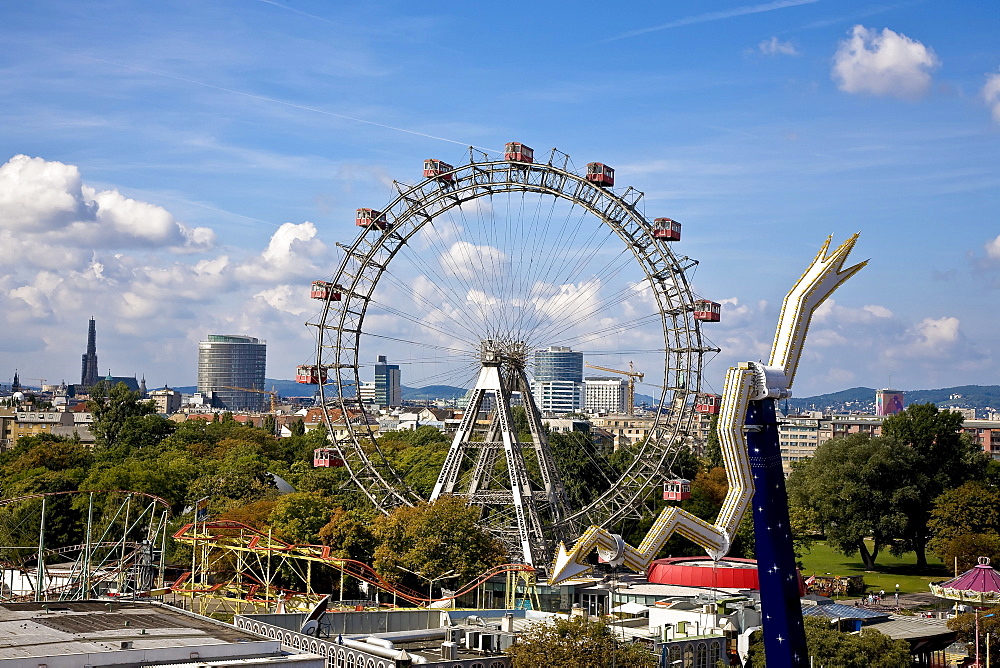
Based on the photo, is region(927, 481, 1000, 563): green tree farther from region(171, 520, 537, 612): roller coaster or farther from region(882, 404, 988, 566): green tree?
region(171, 520, 537, 612): roller coaster

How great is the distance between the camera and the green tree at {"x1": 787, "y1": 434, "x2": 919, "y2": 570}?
96.9 m

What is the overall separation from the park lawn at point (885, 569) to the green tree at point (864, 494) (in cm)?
171

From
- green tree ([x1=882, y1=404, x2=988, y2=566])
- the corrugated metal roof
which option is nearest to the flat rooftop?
the corrugated metal roof

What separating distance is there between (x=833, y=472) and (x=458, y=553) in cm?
4095

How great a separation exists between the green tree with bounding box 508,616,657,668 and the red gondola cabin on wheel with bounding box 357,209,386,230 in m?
46.2

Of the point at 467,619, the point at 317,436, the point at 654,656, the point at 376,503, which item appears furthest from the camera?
the point at 317,436

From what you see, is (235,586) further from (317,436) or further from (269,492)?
(317,436)

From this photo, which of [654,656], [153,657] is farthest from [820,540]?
[153,657]

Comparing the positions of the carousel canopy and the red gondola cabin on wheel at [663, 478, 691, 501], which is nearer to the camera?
the carousel canopy

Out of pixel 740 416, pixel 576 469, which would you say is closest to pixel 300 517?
pixel 576 469

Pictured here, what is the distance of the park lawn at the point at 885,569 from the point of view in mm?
89875

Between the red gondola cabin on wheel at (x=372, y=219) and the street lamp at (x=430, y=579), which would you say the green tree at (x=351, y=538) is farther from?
the red gondola cabin on wheel at (x=372, y=219)

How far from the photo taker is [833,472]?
99688mm

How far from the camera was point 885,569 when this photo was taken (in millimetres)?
99688
